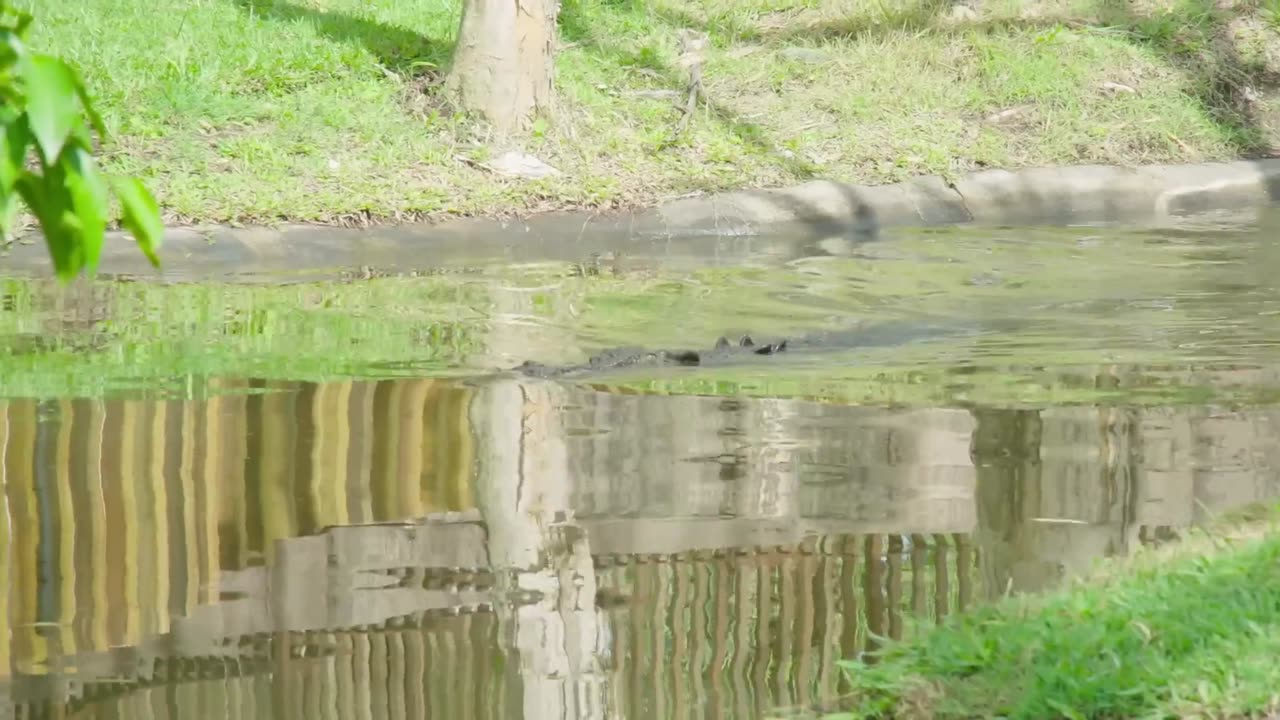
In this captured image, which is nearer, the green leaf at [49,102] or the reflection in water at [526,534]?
the green leaf at [49,102]

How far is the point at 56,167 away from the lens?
5.07ft

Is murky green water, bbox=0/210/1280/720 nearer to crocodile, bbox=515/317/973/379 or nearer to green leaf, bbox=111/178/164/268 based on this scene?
crocodile, bbox=515/317/973/379

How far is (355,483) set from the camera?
4.48 m

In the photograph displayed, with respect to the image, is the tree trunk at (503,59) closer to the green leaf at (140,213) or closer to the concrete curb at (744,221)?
the concrete curb at (744,221)

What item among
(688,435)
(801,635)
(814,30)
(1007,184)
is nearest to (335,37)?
(814,30)

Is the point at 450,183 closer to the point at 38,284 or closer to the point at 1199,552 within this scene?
the point at 38,284

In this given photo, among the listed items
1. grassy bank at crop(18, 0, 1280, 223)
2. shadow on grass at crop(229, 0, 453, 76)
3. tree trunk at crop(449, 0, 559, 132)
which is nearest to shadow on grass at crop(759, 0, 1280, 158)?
grassy bank at crop(18, 0, 1280, 223)

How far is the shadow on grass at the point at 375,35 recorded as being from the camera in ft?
36.6

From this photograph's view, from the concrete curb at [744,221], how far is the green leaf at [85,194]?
21.8 feet

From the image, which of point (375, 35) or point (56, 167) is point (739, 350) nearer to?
point (56, 167)

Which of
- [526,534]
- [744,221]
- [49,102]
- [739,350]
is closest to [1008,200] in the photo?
[744,221]

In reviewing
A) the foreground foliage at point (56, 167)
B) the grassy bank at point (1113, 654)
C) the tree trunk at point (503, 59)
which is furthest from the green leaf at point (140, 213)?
the tree trunk at point (503, 59)

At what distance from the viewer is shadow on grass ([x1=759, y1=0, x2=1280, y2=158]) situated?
41.1 ft

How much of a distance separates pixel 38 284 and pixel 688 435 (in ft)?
12.8
